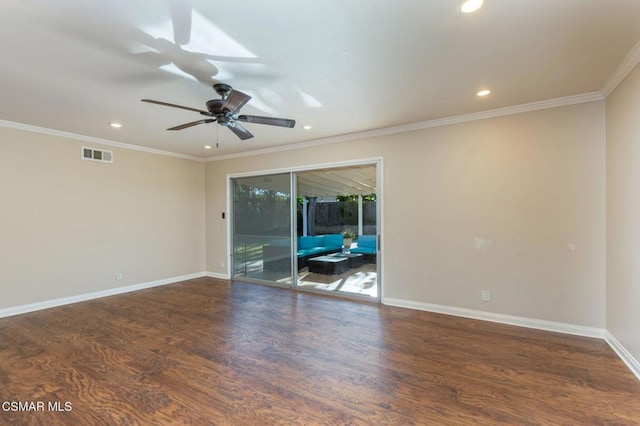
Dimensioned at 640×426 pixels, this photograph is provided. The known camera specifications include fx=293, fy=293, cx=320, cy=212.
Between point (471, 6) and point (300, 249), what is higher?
point (471, 6)

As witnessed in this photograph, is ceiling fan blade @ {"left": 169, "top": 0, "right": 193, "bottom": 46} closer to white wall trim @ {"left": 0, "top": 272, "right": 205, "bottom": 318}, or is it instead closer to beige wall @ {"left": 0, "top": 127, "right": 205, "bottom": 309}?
beige wall @ {"left": 0, "top": 127, "right": 205, "bottom": 309}

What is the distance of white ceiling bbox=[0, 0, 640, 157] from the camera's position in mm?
1862

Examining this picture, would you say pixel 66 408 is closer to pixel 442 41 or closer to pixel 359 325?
pixel 359 325

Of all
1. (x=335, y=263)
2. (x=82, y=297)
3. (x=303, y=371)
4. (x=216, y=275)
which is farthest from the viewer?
(x=216, y=275)

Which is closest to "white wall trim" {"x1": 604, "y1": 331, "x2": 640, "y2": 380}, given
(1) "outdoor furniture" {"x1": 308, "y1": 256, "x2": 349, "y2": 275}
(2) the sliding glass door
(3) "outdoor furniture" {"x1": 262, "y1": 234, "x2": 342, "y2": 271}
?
(1) "outdoor furniture" {"x1": 308, "y1": 256, "x2": 349, "y2": 275}

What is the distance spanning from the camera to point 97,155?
190 inches

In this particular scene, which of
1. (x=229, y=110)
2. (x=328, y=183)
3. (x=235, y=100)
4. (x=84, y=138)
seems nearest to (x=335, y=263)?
(x=328, y=183)

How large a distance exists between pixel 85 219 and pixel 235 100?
12.5 ft

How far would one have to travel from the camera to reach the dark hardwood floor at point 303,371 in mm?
2000

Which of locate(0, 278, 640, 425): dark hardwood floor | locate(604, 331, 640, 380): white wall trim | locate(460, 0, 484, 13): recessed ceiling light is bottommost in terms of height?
locate(0, 278, 640, 425): dark hardwood floor

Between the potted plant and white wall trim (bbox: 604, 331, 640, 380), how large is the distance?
3147 mm

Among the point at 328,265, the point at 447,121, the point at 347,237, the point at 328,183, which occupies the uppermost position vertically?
the point at 447,121

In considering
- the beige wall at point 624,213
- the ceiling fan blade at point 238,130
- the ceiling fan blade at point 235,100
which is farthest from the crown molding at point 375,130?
the ceiling fan blade at point 235,100

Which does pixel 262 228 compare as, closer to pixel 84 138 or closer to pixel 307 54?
pixel 84 138
